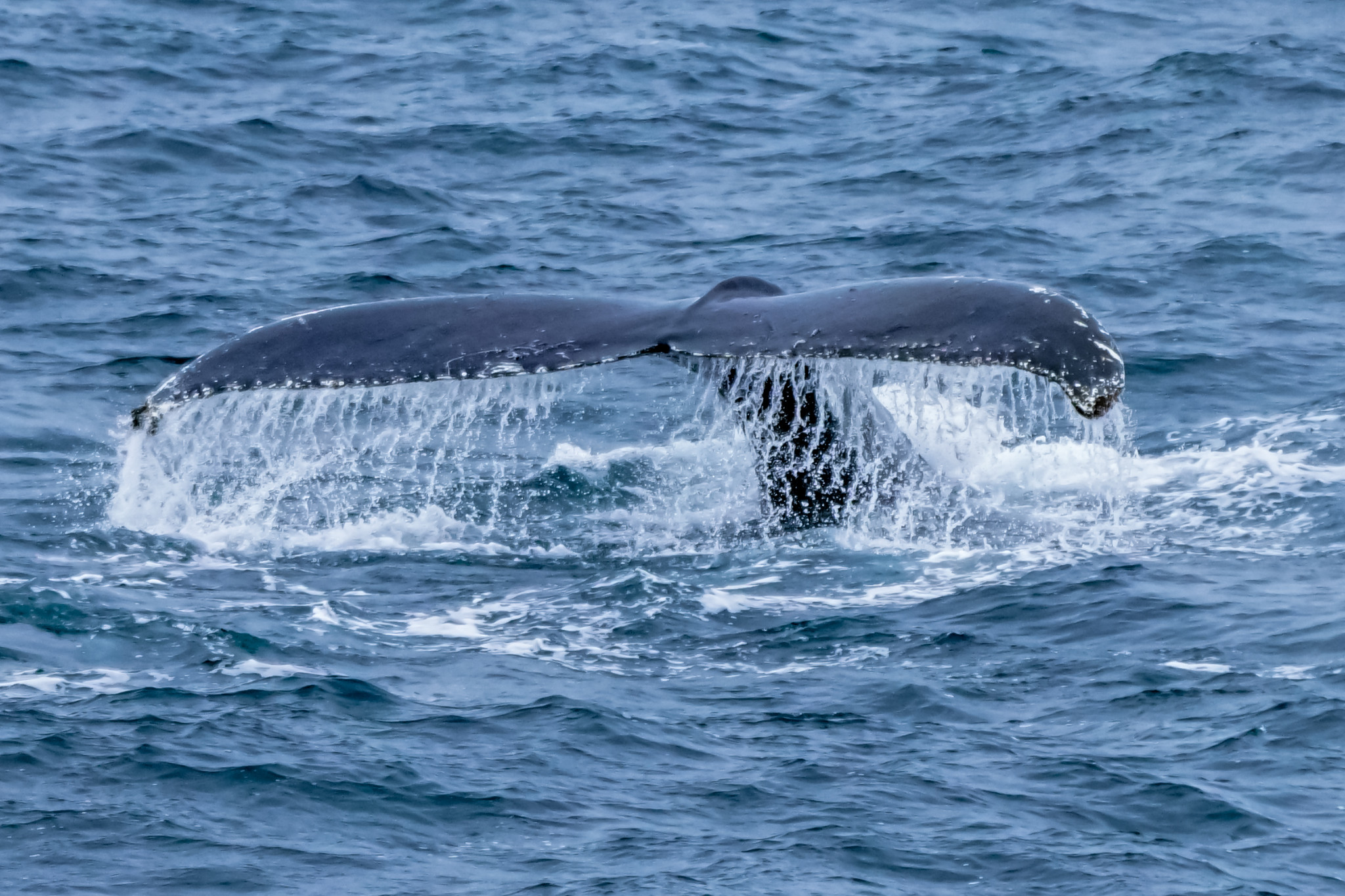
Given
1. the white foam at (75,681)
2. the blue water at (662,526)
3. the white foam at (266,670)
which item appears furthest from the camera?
the white foam at (266,670)

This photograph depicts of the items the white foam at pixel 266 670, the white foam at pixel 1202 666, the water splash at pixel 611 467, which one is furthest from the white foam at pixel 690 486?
the white foam at pixel 1202 666

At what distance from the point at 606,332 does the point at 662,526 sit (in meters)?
2.25

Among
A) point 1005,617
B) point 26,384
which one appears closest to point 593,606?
point 1005,617

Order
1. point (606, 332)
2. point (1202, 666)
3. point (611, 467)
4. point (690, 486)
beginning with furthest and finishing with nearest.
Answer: point (611, 467), point (690, 486), point (606, 332), point (1202, 666)

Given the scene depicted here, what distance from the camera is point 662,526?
9516 millimetres

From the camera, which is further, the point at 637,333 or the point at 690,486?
the point at 690,486

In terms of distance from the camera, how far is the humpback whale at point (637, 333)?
21.4ft

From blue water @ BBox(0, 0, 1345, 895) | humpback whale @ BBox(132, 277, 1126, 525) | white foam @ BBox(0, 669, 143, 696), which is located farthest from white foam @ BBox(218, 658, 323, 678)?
humpback whale @ BBox(132, 277, 1126, 525)

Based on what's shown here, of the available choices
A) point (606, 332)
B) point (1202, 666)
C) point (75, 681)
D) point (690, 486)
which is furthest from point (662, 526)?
point (75, 681)

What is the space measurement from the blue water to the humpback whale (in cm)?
13

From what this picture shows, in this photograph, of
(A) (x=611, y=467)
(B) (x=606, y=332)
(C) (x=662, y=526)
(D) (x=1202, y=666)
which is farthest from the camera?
(A) (x=611, y=467)

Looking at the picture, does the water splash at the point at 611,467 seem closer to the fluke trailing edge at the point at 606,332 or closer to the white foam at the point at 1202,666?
the fluke trailing edge at the point at 606,332

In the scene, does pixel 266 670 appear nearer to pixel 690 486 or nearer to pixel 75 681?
pixel 75 681

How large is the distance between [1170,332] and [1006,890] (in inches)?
324
